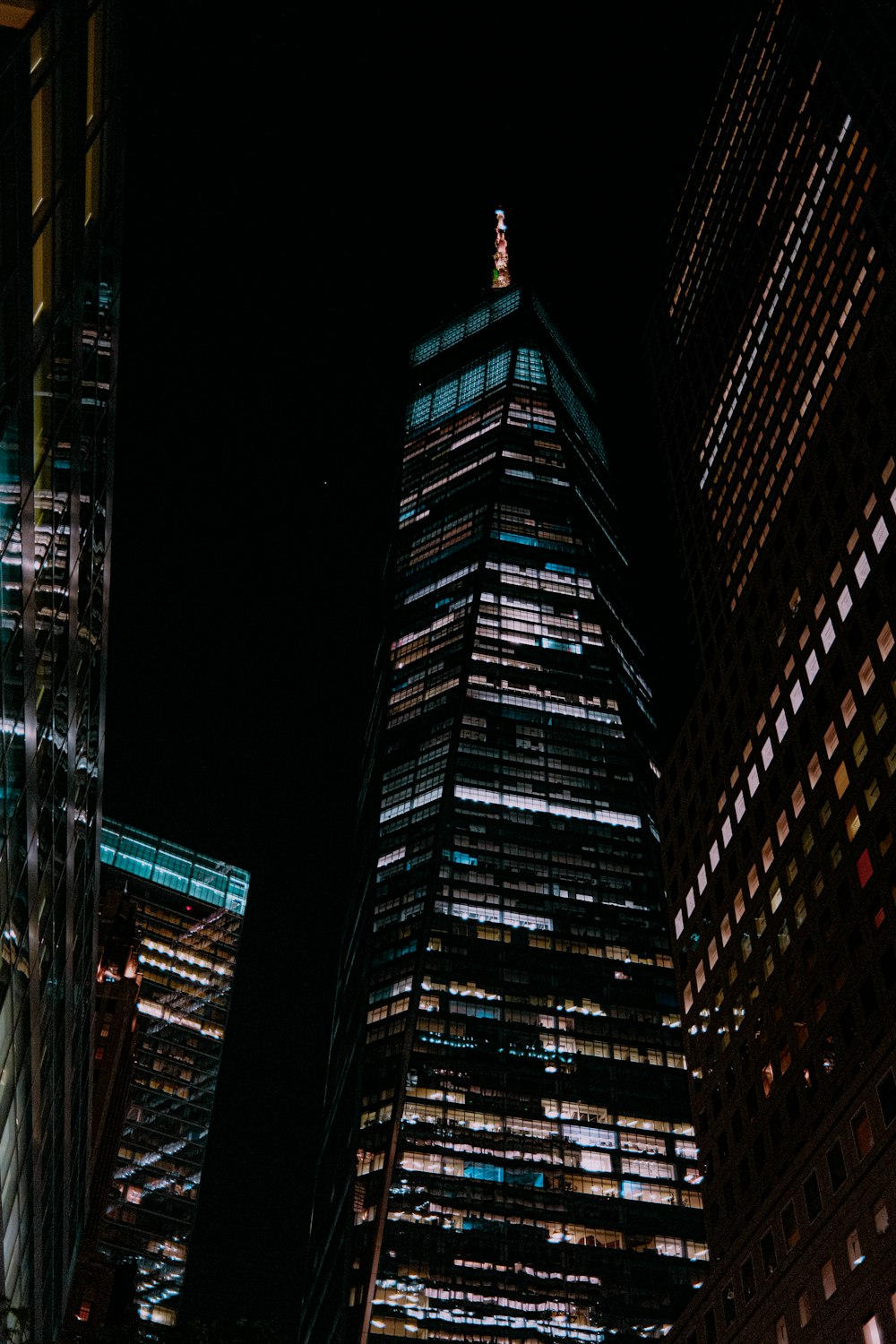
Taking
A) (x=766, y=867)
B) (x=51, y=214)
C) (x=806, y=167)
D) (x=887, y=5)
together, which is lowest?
(x=51, y=214)

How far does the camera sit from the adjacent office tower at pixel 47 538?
29281 millimetres

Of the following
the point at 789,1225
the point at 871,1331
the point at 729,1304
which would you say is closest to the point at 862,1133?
the point at 789,1225

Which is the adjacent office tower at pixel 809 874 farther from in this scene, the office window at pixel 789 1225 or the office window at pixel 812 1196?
the office window at pixel 789 1225

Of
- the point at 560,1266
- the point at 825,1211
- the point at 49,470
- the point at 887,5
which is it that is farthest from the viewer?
the point at 560,1266

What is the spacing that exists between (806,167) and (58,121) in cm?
14463

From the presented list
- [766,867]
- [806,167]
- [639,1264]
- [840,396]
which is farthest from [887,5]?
[639,1264]

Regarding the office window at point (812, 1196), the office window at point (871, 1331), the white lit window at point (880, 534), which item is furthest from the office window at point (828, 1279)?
the white lit window at point (880, 534)

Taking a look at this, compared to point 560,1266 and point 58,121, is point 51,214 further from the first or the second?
point 560,1266

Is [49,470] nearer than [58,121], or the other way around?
[58,121]

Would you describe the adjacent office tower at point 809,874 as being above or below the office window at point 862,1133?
above

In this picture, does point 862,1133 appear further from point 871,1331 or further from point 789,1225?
point 871,1331

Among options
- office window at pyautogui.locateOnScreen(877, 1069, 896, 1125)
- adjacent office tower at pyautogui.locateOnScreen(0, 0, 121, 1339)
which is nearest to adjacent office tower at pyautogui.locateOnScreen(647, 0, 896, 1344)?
office window at pyautogui.locateOnScreen(877, 1069, 896, 1125)

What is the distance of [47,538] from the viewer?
35219 millimetres

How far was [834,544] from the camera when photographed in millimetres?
90375
